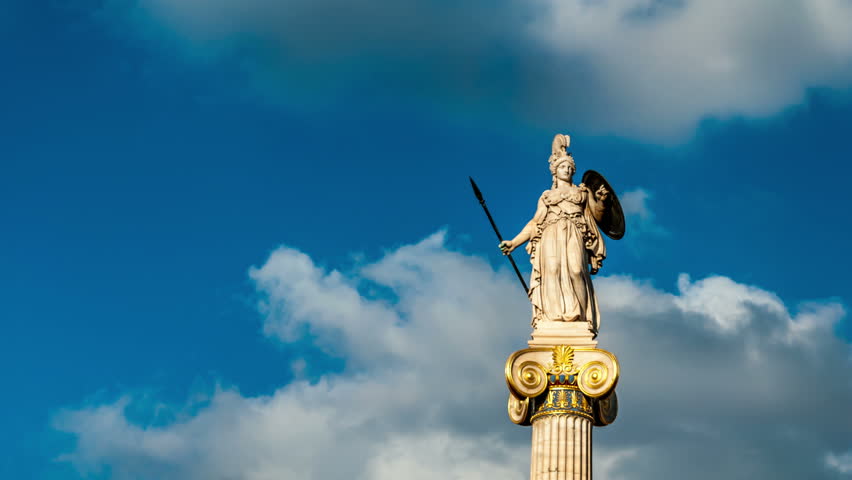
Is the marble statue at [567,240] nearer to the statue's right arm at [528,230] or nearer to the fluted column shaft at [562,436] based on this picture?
the statue's right arm at [528,230]

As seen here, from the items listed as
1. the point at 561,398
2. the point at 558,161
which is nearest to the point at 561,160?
the point at 558,161

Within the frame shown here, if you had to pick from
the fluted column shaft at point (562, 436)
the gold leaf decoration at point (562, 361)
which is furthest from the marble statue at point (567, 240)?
the fluted column shaft at point (562, 436)

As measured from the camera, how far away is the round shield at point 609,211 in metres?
42.4

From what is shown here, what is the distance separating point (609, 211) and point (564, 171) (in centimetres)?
179

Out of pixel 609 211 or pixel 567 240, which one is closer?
pixel 567 240

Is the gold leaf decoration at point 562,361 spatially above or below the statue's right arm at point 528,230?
below

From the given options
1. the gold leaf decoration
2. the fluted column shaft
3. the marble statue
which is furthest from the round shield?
the fluted column shaft

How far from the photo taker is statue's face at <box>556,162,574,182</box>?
42.1 meters

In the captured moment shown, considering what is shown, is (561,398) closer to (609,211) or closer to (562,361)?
(562,361)

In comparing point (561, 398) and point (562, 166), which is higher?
point (562, 166)

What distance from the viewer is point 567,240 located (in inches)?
1613

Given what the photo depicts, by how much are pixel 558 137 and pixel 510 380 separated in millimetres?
7572

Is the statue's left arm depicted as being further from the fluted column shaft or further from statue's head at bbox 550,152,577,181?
the fluted column shaft

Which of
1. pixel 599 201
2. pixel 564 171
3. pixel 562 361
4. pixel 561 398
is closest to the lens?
pixel 561 398
